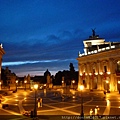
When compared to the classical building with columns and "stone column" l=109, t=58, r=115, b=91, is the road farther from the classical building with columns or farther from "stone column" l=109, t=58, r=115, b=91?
the classical building with columns

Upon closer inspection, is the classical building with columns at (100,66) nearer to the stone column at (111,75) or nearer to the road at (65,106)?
the stone column at (111,75)

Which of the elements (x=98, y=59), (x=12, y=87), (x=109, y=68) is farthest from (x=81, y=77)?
(x=12, y=87)

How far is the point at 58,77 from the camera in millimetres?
99125

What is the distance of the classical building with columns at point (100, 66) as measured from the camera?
186 feet

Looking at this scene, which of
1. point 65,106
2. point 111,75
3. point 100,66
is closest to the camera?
point 65,106

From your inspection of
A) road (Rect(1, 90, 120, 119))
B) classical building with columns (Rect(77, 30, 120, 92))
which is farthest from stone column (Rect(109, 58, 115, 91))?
road (Rect(1, 90, 120, 119))

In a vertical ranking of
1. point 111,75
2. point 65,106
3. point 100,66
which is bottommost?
point 65,106

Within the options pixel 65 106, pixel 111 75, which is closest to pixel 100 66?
pixel 111 75

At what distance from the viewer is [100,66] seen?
63094 mm

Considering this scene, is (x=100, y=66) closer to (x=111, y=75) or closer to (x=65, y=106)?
(x=111, y=75)

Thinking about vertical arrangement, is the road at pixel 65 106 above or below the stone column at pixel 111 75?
below

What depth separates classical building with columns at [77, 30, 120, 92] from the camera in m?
56.8

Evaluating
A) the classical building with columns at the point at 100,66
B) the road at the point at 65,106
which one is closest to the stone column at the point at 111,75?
the classical building with columns at the point at 100,66

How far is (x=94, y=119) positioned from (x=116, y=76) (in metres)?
39.7
